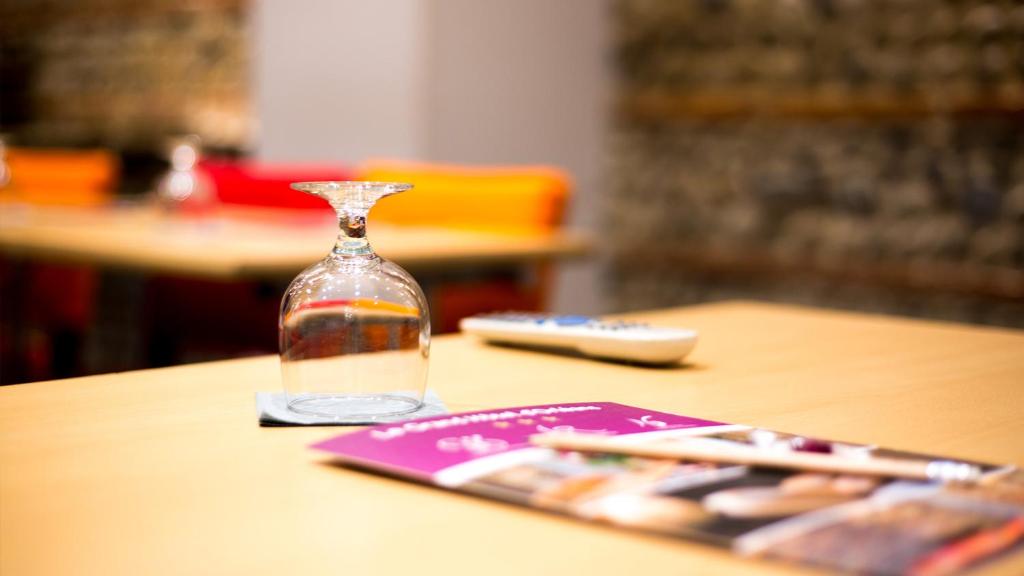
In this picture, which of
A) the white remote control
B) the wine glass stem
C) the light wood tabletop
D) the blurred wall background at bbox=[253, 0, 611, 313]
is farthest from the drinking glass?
the blurred wall background at bbox=[253, 0, 611, 313]

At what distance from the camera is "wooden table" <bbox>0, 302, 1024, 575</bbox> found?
551mm

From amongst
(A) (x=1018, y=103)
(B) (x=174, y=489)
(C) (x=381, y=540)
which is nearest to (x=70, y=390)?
(B) (x=174, y=489)

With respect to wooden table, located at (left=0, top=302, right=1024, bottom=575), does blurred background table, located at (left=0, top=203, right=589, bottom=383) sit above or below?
below

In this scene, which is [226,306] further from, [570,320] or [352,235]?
[352,235]

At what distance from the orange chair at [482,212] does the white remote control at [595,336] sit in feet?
5.55

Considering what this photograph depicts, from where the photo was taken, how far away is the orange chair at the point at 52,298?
11.5 ft

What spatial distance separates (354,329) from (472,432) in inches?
7.1

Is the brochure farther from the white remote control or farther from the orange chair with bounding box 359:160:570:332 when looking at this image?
the orange chair with bounding box 359:160:570:332

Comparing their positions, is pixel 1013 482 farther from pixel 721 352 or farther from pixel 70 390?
pixel 70 390

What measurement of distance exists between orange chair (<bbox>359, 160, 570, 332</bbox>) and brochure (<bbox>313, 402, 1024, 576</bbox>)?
2.15 m

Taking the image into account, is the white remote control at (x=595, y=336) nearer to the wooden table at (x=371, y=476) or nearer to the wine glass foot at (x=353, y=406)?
the wooden table at (x=371, y=476)

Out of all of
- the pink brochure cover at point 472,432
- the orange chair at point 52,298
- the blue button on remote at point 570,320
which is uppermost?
the pink brochure cover at point 472,432

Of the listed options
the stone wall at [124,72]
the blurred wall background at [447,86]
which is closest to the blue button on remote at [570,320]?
the blurred wall background at [447,86]

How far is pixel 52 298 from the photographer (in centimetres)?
385
